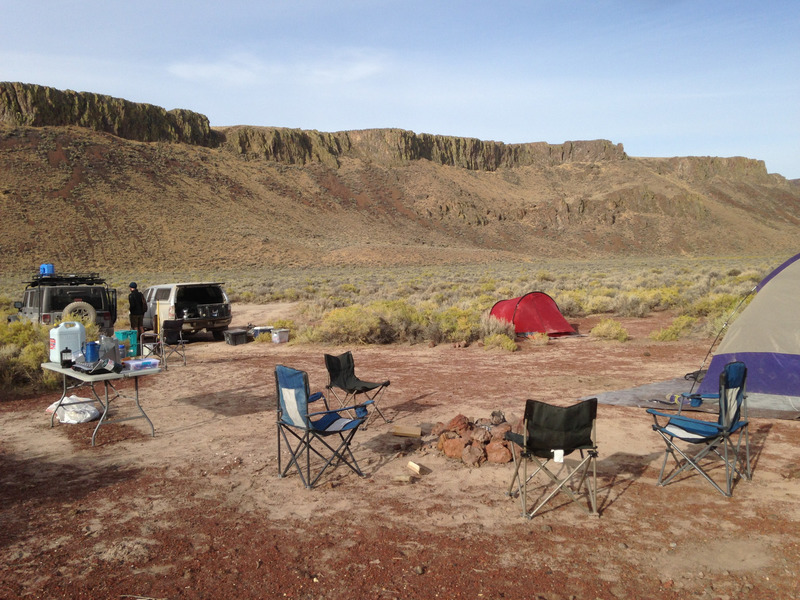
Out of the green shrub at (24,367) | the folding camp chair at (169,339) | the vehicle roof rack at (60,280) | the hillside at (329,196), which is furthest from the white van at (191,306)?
the hillside at (329,196)

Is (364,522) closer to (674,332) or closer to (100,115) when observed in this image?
(674,332)

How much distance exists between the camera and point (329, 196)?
268 ft

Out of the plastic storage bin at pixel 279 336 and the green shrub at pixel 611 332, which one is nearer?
the green shrub at pixel 611 332

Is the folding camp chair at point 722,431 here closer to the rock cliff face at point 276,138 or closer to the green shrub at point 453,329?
the green shrub at point 453,329

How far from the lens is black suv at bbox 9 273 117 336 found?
11773mm

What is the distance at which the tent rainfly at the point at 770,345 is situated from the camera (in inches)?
288

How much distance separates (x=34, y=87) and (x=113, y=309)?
2767 inches

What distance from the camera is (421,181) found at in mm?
91875

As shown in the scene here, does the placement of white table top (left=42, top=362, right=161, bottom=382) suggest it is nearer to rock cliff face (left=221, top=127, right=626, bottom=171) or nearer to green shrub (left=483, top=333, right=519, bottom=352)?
green shrub (left=483, top=333, right=519, bottom=352)

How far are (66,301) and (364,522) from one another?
10.4 metres

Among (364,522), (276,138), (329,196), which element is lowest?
(364,522)

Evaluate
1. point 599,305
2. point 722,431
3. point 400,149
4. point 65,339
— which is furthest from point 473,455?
point 400,149

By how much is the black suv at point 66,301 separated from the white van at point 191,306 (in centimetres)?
143

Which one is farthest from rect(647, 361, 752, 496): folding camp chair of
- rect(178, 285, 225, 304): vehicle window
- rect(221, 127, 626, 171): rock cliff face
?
rect(221, 127, 626, 171): rock cliff face
